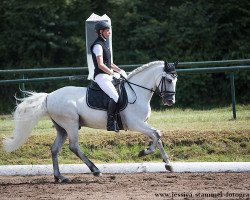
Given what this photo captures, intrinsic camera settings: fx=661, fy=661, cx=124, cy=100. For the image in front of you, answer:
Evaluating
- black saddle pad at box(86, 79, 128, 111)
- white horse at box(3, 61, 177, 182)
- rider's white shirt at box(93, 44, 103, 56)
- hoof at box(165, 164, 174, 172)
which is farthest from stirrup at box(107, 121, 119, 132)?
rider's white shirt at box(93, 44, 103, 56)

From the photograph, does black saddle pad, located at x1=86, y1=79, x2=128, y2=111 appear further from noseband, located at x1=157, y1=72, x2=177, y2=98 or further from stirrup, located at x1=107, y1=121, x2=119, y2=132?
noseband, located at x1=157, y1=72, x2=177, y2=98

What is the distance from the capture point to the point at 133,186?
372 inches

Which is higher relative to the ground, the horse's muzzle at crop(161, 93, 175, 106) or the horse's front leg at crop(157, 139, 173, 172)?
the horse's muzzle at crop(161, 93, 175, 106)

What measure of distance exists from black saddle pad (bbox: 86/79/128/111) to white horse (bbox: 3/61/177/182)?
7cm

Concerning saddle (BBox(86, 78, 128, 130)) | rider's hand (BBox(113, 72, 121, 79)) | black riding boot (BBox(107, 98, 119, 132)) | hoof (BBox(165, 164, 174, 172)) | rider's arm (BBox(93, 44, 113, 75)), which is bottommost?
hoof (BBox(165, 164, 174, 172))

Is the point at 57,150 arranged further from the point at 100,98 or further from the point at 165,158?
the point at 165,158

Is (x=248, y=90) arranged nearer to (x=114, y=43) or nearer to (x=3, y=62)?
(x=114, y=43)

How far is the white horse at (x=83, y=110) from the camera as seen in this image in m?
10.6

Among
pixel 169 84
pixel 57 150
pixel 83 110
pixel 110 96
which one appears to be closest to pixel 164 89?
pixel 169 84

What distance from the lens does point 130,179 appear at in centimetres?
1027

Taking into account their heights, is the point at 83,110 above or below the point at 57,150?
above

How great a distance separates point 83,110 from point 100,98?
1.18 ft

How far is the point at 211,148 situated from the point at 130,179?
240 centimetres

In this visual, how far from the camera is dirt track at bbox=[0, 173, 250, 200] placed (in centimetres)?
859
